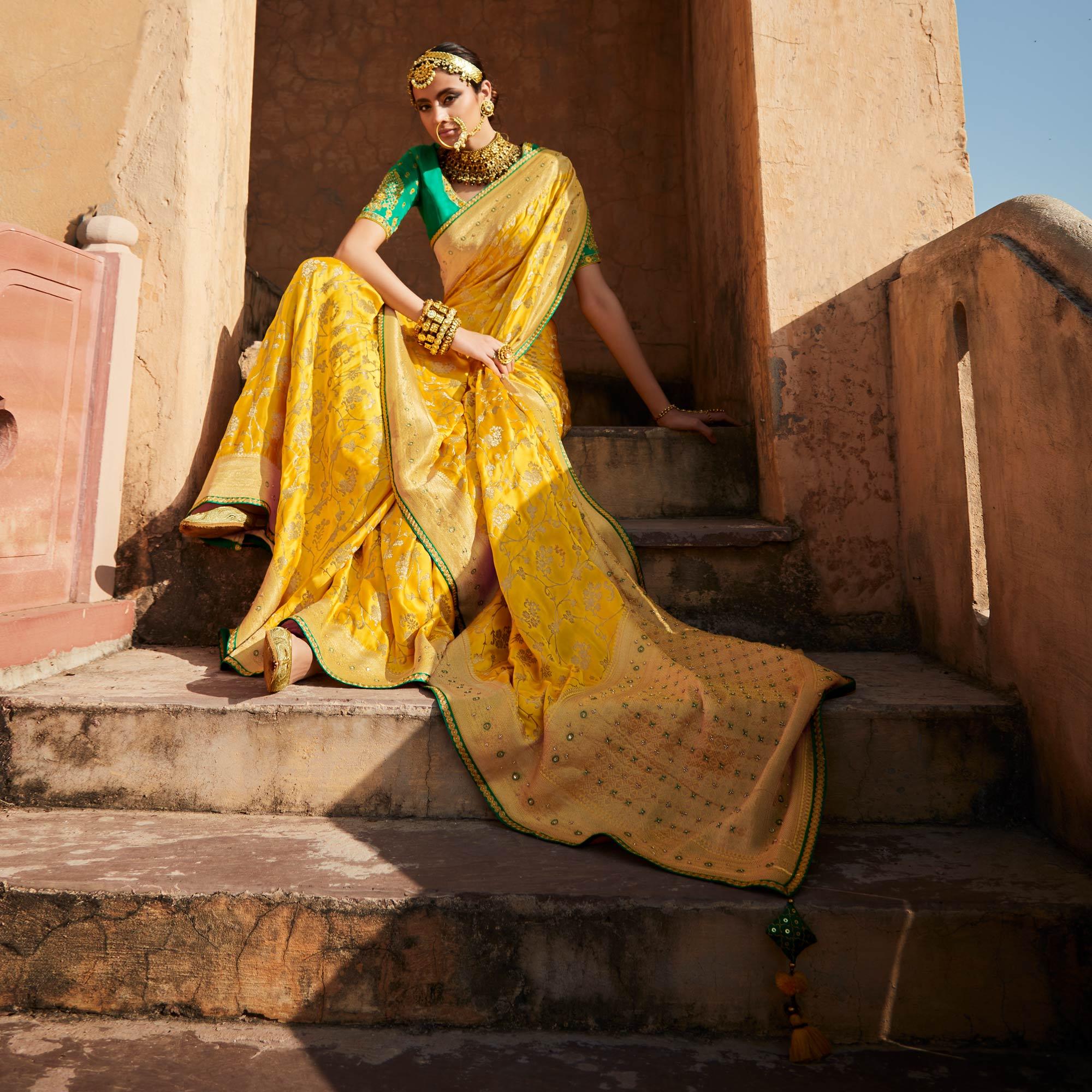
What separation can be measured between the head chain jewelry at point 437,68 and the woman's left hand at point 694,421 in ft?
3.96

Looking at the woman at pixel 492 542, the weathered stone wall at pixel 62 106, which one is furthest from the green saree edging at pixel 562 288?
the weathered stone wall at pixel 62 106

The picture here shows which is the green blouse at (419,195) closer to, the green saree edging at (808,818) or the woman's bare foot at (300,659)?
the woman's bare foot at (300,659)

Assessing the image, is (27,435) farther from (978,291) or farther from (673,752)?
(978,291)

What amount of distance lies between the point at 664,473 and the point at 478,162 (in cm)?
116

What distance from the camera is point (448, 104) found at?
9.07 ft

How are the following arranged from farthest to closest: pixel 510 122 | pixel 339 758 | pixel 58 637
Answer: pixel 510 122 → pixel 58 637 → pixel 339 758

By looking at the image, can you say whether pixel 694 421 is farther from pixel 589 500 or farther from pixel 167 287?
pixel 167 287

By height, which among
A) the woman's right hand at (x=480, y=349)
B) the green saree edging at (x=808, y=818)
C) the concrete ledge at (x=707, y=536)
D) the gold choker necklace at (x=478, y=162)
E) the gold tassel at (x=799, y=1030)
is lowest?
the gold tassel at (x=799, y=1030)

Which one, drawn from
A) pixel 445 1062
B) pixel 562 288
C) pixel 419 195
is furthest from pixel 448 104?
pixel 445 1062

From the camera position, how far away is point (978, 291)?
195 centimetres

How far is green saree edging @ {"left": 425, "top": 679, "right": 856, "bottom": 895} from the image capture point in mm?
1396

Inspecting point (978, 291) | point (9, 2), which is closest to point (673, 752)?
point (978, 291)

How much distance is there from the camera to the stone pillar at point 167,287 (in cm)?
236

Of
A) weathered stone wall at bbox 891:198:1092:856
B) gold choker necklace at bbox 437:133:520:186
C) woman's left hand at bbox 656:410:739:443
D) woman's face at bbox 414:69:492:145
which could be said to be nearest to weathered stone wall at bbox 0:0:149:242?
woman's face at bbox 414:69:492:145
